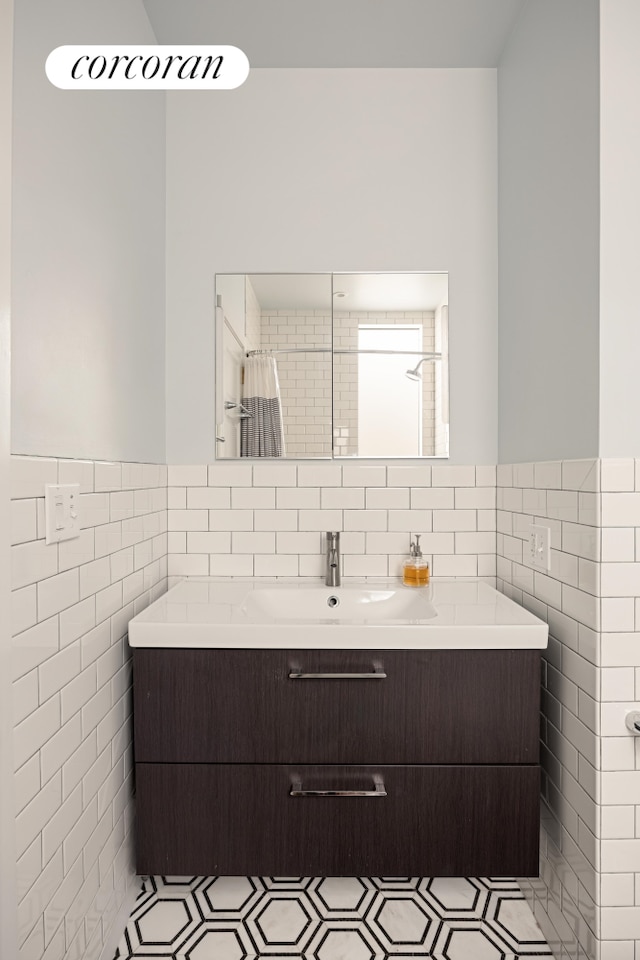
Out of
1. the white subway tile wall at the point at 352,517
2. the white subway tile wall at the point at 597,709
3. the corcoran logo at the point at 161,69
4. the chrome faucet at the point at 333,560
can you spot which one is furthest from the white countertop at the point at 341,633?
the corcoran logo at the point at 161,69

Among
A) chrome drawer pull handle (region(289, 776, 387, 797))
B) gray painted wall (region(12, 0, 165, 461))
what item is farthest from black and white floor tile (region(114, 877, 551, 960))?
gray painted wall (region(12, 0, 165, 461))

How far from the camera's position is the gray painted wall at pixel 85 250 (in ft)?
3.69

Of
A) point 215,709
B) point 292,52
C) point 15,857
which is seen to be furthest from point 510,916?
point 292,52

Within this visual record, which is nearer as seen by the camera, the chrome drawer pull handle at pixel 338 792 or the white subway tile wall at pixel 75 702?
the white subway tile wall at pixel 75 702

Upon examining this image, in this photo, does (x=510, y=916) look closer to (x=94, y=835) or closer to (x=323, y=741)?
(x=323, y=741)

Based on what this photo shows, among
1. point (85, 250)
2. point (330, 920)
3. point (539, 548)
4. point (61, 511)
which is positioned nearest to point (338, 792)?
point (330, 920)

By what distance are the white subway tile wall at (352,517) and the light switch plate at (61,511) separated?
88 centimetres

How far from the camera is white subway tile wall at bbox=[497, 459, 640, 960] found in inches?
53.0

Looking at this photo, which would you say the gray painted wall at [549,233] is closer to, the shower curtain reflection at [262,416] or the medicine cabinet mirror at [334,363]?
the medicine cabinet mirror at [334,363]

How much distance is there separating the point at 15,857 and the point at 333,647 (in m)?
0.81

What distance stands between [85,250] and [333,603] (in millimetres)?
1267

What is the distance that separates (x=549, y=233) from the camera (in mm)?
1651

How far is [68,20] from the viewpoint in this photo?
1309 millimetres

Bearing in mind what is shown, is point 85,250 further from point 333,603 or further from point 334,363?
point 333,603
